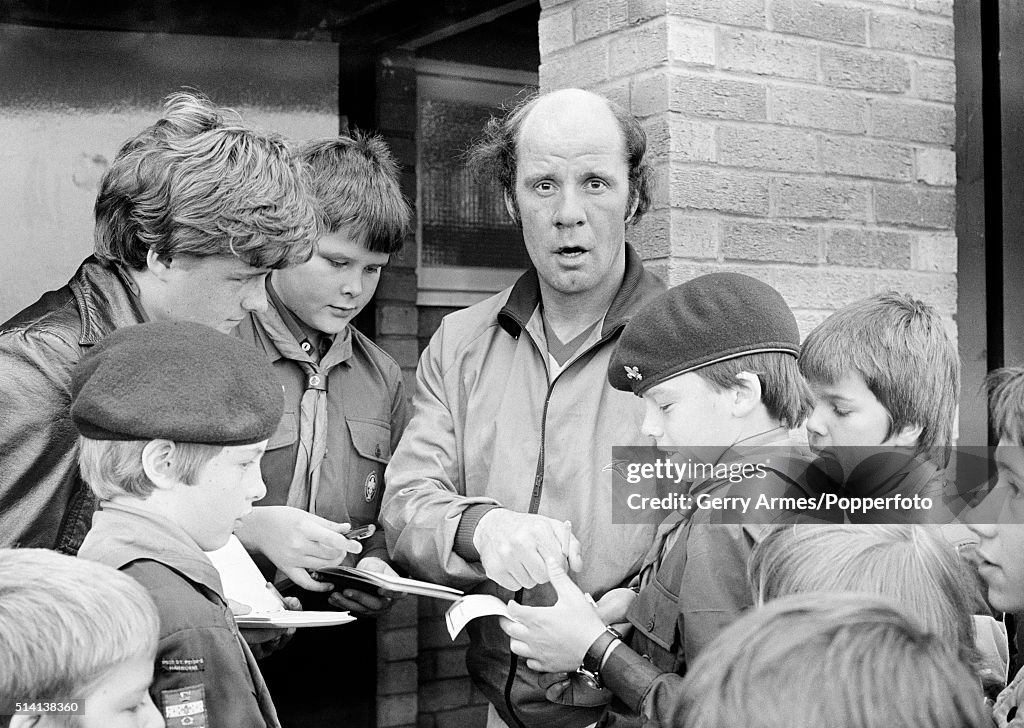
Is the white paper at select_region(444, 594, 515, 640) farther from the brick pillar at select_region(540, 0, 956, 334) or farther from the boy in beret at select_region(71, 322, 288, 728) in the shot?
the brick pillar at select_region(540, 0, 956, 334)

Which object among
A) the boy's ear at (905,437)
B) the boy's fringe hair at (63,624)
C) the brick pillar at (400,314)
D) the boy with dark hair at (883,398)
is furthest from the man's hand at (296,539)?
the brick pillar at (400,314)

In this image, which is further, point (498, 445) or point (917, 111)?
point (917, 111)

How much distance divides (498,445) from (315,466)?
0.48 m

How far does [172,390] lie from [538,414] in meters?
0.89

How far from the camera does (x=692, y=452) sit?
1.99 meters

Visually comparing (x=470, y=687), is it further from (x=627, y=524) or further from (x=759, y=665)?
(x=759, y=665)

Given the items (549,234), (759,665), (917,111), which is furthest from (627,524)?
(917,111)

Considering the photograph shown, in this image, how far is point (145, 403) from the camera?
5.82ft

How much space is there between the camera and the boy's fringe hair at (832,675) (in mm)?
1056

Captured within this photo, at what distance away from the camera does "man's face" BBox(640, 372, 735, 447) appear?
6.48 ft

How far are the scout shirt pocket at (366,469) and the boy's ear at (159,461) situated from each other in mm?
960

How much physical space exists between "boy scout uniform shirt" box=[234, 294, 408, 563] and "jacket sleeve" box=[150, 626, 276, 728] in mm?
924

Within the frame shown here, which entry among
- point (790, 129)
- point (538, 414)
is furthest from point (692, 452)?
point (790, 129)

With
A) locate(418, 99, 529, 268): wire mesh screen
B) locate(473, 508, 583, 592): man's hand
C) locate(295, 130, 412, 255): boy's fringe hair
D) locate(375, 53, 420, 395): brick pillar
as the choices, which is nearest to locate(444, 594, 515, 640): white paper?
locate(473, 508, 583, 592): man's hand
